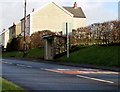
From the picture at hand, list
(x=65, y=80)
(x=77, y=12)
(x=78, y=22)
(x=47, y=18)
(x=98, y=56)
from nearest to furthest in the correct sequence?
(x=65, y=80) < (x=98, y=56) < (x=47, y=18) < (x=78, y=22) < (x=77, y=12)

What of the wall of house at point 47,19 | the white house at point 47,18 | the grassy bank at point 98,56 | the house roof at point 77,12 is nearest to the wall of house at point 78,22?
the house roof at point 77,12

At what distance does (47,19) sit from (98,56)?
44.1 metres

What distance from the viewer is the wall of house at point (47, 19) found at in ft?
216

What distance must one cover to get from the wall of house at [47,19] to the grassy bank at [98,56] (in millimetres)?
38833

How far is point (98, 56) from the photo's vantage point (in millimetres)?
22938

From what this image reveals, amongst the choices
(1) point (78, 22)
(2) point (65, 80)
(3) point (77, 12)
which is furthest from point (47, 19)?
(2) point (65, 80)

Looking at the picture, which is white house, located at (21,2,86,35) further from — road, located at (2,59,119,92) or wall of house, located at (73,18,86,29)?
road, located at (2,59,119,92)

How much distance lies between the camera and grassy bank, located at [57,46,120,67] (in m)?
20.7

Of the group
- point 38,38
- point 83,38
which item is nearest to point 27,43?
point 38,38

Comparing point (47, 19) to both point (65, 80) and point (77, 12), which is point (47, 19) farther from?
point (65, 80)

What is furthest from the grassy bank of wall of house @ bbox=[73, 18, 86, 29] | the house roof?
the house roof

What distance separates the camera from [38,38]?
41.3 metres

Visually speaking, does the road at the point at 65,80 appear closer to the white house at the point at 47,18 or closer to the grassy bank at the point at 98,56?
the grassy bank at the point at 98,56

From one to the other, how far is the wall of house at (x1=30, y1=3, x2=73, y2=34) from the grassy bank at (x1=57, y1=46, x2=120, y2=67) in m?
38.8
